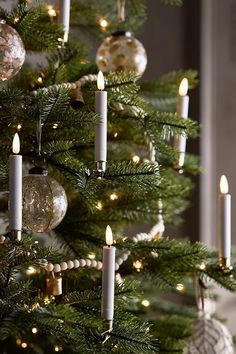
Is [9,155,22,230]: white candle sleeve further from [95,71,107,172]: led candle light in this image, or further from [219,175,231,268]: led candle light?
[219,175,231,268]: led candle light

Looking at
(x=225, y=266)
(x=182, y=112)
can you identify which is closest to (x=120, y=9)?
(x=182, y=112)

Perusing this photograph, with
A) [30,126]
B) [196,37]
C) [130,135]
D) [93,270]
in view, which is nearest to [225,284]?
[93,270]

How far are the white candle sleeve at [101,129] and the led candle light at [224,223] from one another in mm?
250

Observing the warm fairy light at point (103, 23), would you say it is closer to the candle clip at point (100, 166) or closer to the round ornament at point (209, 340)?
the candle clip at point (100, 166)

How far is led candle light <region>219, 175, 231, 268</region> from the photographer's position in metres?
1.18

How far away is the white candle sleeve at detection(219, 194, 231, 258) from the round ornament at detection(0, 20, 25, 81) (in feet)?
1.32

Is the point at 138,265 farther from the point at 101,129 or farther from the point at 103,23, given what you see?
the point at 103,23

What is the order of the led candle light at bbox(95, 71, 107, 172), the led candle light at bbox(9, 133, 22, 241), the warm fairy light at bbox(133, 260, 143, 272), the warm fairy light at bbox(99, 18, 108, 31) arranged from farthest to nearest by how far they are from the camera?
the warm fairy light at bbox(99, 18, 108, 31) < the warm fairy light at bbox(133, 260, 143, 272) < the led candle light at bbox(95, 71, 107, 172) < the led candle light at bbox(9, 133, 22, 241)

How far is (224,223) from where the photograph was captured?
1.20 m

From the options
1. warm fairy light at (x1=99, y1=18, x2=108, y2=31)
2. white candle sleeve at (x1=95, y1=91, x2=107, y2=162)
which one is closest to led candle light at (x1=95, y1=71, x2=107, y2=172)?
white candle sleeve at (x1=95, y1=91, x2=107, y2=162)

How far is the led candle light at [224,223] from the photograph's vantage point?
1.18 metres

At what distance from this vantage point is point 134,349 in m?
1.03

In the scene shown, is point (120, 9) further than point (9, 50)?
Yes

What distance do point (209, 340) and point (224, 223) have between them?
0.24 m
